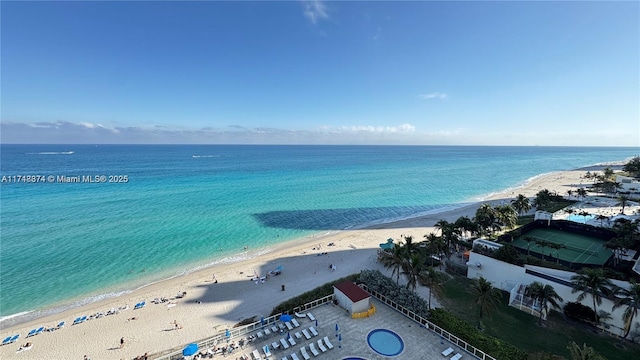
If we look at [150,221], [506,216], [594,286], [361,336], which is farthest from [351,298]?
[150,221]

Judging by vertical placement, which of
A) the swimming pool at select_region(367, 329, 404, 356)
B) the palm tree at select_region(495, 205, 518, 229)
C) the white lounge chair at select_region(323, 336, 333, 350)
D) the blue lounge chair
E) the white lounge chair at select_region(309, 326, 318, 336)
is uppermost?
the palm tree at select_region(495, 205, 518, 229)

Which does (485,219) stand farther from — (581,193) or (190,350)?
(581,193)

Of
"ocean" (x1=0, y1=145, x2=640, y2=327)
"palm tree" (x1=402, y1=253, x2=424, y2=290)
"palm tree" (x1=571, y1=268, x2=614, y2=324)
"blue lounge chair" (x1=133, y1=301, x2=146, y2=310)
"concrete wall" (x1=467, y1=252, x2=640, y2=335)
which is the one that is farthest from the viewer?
"ocean" (x1=0, y1=145, x2=640, y2=327)

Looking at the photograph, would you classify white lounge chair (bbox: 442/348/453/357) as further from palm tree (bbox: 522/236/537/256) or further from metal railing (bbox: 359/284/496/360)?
palm tree (bbox: 522/236/537/256)

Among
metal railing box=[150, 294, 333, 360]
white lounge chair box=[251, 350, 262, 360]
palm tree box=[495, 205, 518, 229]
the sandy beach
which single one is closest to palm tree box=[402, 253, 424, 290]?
metal railing box=[150, 294, 333, 360]

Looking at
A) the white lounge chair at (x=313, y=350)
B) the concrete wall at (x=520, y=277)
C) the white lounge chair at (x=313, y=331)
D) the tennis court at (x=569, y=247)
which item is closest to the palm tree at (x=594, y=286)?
the concrete wall at (x=520, y=277)

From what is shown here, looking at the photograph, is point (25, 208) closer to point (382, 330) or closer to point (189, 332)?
point (189, 332)
